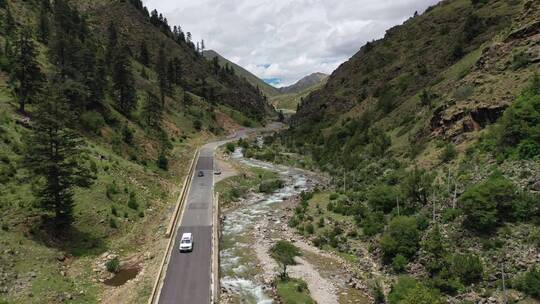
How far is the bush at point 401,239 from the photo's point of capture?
33.0m

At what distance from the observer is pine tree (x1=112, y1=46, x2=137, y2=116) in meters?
73.2

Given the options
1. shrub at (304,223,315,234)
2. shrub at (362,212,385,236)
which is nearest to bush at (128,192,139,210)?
shrub at (304,223,315,234)

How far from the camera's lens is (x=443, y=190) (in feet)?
122

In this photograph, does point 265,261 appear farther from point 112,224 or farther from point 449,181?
point 449,181

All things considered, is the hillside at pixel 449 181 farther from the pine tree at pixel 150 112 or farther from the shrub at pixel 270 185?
the pine tree at pixel 150 112

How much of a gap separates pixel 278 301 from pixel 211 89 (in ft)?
410

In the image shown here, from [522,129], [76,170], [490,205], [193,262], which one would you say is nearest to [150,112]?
[76,170]

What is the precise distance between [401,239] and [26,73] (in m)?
51.8

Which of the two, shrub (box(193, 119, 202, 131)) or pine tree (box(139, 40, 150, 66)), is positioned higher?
pine tree (box(139, 40, 150, 66))

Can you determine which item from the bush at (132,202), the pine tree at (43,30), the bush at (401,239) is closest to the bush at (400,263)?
the bush at (401,239)

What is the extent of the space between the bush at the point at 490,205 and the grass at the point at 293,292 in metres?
15.0

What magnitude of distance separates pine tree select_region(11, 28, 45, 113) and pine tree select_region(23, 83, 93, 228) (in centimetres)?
2014

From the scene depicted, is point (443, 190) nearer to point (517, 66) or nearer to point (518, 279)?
point (518, 279)

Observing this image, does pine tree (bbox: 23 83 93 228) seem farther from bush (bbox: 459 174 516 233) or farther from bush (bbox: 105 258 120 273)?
bush (bbox: 459 174 516 233)
